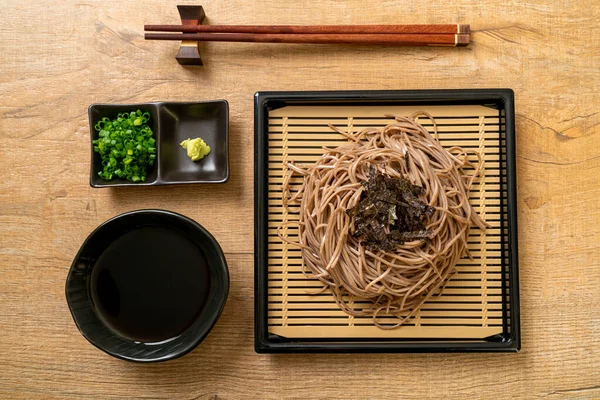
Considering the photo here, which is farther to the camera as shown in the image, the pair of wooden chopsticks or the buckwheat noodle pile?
the pair of wooden chopsticks

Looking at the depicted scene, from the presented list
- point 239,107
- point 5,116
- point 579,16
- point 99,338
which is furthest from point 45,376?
point 579,16

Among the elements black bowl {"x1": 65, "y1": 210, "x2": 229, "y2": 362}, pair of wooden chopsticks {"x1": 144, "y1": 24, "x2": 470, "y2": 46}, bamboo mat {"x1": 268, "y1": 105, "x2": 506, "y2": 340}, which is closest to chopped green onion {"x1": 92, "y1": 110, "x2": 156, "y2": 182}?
black bowl {"x1": 65, "y1": 210, "x2": 229, "y2": 362}

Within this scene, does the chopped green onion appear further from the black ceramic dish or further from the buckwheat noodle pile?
the buckwheat noodle pile

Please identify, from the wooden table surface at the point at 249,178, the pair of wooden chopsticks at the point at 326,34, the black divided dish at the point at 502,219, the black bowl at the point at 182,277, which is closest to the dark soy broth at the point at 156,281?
the black bowl at the point at 182,277

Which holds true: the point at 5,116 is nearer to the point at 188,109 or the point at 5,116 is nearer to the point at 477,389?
the point at 188,109

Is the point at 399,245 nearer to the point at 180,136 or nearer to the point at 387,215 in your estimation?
the point at 387,215

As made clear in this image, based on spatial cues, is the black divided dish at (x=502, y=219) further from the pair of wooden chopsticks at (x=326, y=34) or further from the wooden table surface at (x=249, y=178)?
the pair of wooden chopsticks at (x=326, y=34)
